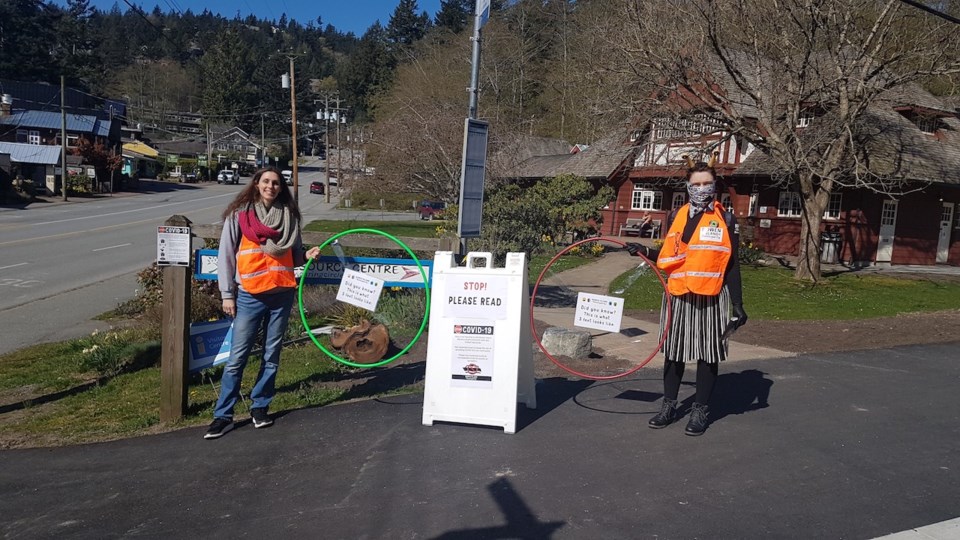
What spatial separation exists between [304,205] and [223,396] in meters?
51.0

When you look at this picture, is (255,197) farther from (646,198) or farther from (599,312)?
(646,198)

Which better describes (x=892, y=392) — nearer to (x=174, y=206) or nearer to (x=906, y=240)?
(x=906, y=240)

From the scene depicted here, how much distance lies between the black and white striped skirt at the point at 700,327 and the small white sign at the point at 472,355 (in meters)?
1.40

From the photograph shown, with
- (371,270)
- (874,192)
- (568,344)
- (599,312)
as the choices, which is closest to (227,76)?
(874,192)

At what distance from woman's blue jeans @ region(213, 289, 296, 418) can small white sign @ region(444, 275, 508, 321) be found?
1.27m

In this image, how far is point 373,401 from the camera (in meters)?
6.38

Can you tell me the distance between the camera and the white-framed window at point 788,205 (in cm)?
2597

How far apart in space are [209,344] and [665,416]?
3.78 m

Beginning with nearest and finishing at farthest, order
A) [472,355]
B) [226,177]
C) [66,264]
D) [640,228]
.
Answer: [472,355]
[66,264]
[640,228]
[226,177]

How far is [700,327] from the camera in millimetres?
5391

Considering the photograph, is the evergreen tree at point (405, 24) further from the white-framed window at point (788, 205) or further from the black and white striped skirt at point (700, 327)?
the black and white striped skirt at point (700, 327)

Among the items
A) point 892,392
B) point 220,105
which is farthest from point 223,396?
point 220,105

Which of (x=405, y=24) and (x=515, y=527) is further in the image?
(x=405, y=24)

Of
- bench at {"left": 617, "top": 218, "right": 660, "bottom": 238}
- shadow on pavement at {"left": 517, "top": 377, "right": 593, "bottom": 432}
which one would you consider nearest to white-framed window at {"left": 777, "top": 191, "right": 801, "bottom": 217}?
bench at {"left": 617, "top": 218, "right": 660, "bottom": 238}
